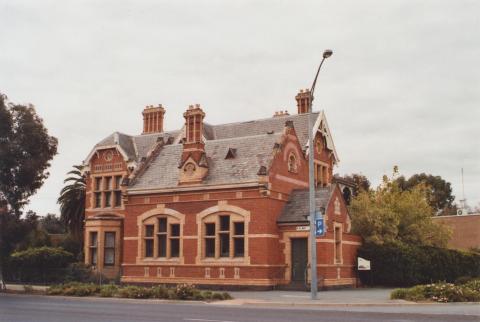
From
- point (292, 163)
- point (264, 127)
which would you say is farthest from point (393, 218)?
point (264, 127)

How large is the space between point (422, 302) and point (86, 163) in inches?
1153

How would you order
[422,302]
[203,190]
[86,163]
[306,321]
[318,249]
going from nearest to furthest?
[306,321] < [422,302] < [318,249] < [203,190] < [86,163]

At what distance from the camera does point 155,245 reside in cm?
3653

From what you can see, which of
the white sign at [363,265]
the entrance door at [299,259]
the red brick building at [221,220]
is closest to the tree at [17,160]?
the red brick building at [221,220]

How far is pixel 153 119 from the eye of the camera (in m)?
50.9

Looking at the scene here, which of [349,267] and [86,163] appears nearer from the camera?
[349,267]

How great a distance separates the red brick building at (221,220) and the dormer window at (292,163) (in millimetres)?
60

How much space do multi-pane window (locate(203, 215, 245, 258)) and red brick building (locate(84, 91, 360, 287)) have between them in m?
0.06

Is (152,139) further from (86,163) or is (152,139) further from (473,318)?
(473,318)

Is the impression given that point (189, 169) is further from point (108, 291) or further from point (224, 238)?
point (108, 291)

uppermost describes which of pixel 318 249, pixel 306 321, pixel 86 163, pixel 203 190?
pixel 86 163

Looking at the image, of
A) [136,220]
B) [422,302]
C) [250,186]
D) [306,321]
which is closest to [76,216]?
[136,220]

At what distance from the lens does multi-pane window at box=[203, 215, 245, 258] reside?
33719 mm

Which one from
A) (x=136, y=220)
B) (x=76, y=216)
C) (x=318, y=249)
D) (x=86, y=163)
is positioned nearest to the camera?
(x=318, y=249)
